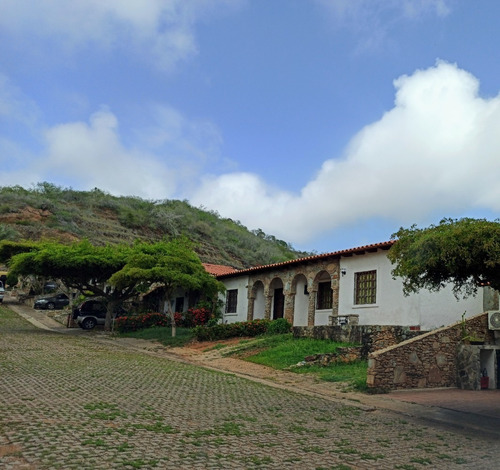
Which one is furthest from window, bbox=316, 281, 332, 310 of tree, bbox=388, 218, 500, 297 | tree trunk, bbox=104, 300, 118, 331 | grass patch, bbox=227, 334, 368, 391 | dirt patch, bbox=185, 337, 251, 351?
tree, bbox=388, 218, 500, 297

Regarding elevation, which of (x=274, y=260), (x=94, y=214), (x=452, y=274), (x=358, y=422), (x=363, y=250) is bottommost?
(x=358, y=422)

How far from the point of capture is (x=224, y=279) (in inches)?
1191

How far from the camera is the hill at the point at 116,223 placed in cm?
5453

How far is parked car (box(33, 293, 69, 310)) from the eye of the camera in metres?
37.0

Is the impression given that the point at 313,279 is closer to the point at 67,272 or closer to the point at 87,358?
the point at 87,358

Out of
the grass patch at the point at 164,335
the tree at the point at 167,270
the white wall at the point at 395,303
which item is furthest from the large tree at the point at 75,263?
the white wall at the point at 395,303

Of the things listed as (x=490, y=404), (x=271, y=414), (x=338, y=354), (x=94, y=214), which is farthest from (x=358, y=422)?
(x=94, y=214)

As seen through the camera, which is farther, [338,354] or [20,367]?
[338,354]

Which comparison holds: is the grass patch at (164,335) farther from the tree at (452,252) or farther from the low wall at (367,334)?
the tree at (452,252)

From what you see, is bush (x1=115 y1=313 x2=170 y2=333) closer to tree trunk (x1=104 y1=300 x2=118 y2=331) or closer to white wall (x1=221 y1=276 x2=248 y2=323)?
tree trunk (x1=104 y1=300 x2=118 y2=331)

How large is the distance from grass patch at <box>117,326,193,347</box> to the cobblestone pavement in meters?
10.2

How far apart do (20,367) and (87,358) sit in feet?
10.2

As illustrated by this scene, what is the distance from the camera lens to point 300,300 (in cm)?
2502

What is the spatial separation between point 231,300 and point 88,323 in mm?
8341
